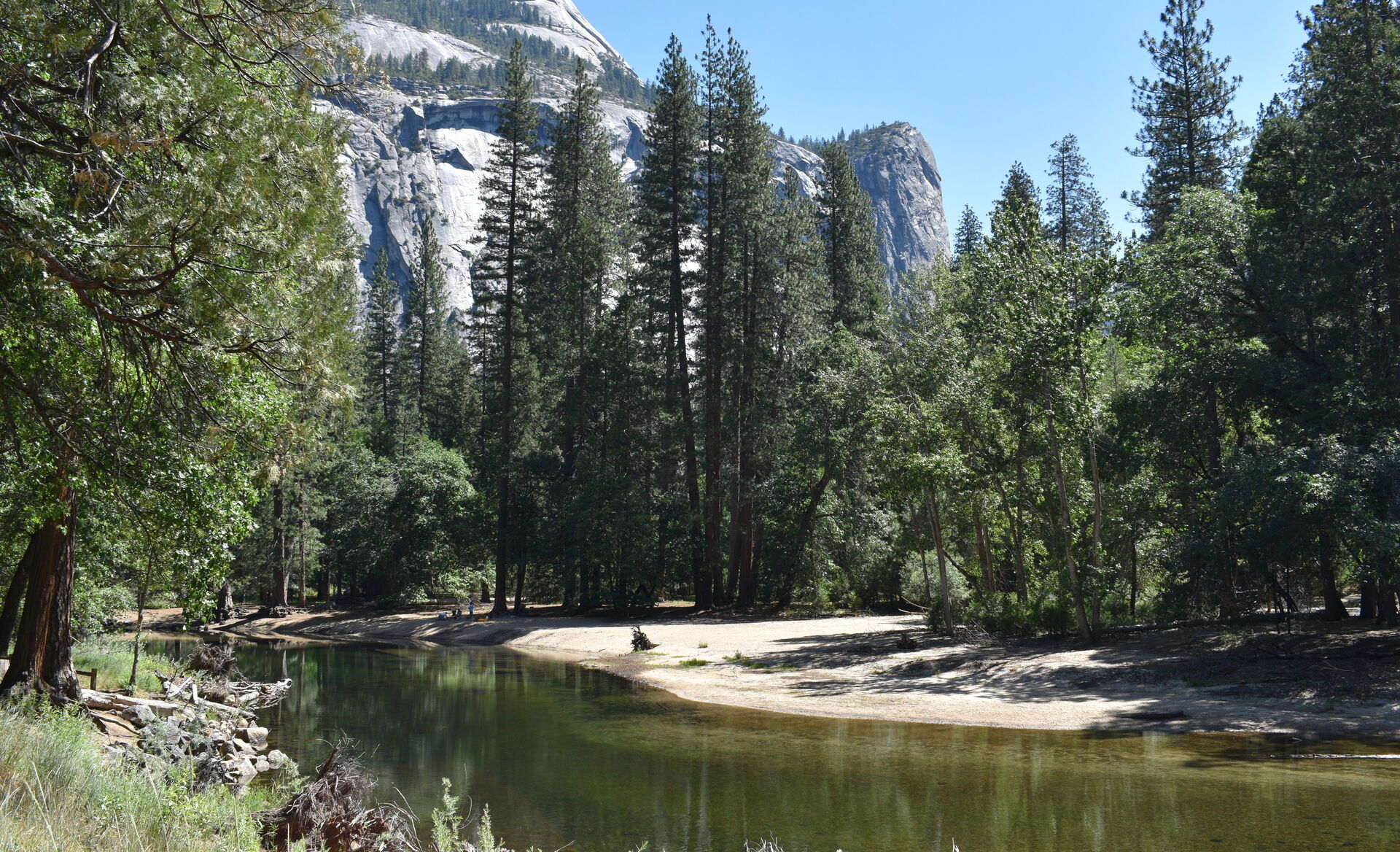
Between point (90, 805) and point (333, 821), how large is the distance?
2.19 m

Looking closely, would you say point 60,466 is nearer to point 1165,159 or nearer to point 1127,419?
point 1127,419

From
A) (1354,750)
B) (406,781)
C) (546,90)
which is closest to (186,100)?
(406,781)

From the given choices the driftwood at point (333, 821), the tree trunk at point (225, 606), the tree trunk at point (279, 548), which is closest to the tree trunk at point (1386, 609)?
the driftwood at point (333, 821)

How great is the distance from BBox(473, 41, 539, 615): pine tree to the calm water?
18.9 m

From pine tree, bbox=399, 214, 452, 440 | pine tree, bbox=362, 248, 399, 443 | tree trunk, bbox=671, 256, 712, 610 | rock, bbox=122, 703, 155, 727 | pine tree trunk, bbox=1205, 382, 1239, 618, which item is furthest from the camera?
pine tree, bbox=362, 248, 399, 443

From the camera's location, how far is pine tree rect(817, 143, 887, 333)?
43.2 metres

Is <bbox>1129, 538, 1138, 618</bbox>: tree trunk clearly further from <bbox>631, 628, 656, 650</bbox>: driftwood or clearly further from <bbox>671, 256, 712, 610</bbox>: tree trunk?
<bbox>671, 256, 712, 610</bbox>: tree trunk

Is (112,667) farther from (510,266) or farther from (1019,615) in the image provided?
(510,266)

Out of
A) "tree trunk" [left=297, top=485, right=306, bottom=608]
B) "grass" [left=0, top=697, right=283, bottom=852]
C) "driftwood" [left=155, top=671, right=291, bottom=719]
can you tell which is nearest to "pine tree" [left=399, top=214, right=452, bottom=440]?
"tree trunk" [left=297, top=485, right=306, bottom=608]

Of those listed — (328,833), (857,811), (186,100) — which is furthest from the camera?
(857,811)

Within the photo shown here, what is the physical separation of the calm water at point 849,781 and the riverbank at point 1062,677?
911 millimetres

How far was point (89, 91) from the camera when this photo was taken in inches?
235

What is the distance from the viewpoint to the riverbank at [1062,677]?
13664 millimetres

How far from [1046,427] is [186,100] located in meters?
17.4
